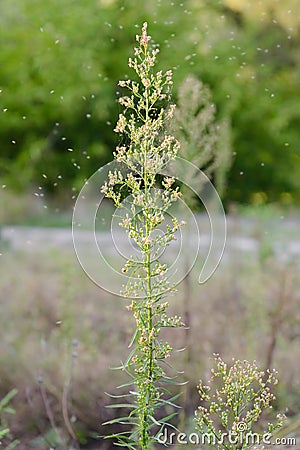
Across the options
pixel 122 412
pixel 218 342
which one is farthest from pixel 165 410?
pixel 218 342

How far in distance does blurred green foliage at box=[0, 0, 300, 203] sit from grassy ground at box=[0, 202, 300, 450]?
302 cm

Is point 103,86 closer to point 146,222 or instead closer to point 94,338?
point 94,338

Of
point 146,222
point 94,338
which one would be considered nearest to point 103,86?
point 94,338

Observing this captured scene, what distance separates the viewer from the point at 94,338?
11.8 feet

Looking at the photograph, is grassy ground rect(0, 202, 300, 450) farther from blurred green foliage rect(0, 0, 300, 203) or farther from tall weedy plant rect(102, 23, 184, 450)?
blurred green foliage rect(0, 0, 300, 203)

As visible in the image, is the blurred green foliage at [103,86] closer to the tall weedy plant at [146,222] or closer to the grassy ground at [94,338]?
the grassy ground at [94,338]

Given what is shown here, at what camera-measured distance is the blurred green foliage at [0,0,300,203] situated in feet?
25.6

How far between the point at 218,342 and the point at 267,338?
0.23 m

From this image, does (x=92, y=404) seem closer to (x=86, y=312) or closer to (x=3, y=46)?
(x=86, y=312)

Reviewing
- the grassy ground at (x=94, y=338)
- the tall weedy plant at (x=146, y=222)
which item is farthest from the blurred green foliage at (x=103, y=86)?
the tall weedy plant at (x=146, y=222)

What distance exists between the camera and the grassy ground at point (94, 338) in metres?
2.86

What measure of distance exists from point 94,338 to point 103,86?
18.9ft

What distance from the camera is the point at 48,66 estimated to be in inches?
321

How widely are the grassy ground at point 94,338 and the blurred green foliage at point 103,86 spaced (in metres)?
3.02
